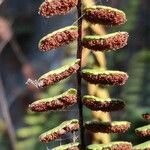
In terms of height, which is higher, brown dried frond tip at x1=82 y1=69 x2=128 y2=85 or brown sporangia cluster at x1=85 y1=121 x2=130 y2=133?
brown dried frond tip at x1=82 y1=69 x2=128 y2=85

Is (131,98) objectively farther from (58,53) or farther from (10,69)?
(10,69)

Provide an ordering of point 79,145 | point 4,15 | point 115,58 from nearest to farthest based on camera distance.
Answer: point 79,145 → point 115,58 → point 4,15

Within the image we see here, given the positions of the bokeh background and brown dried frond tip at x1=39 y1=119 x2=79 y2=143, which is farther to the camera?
the bokeh background

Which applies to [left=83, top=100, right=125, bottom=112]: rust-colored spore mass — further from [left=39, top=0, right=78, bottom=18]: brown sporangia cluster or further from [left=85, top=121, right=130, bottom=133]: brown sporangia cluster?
[left=39, top=0, right=78, bottom=18]: brown sporangia cluster

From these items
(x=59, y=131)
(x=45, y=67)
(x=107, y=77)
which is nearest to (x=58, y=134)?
(x=59, y=131)

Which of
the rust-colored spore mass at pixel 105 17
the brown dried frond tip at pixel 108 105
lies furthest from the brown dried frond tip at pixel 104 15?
the brown dried frond tip at pixel 108 105

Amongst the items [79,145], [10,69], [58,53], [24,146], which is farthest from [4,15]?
[79,145]

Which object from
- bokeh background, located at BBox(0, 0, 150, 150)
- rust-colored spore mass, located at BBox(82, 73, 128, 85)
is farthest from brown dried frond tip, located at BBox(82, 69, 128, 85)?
bokeh background, located at BBox(0, 0, 150, 150)

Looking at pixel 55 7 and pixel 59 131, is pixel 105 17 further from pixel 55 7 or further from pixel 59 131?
pixel 59 131
